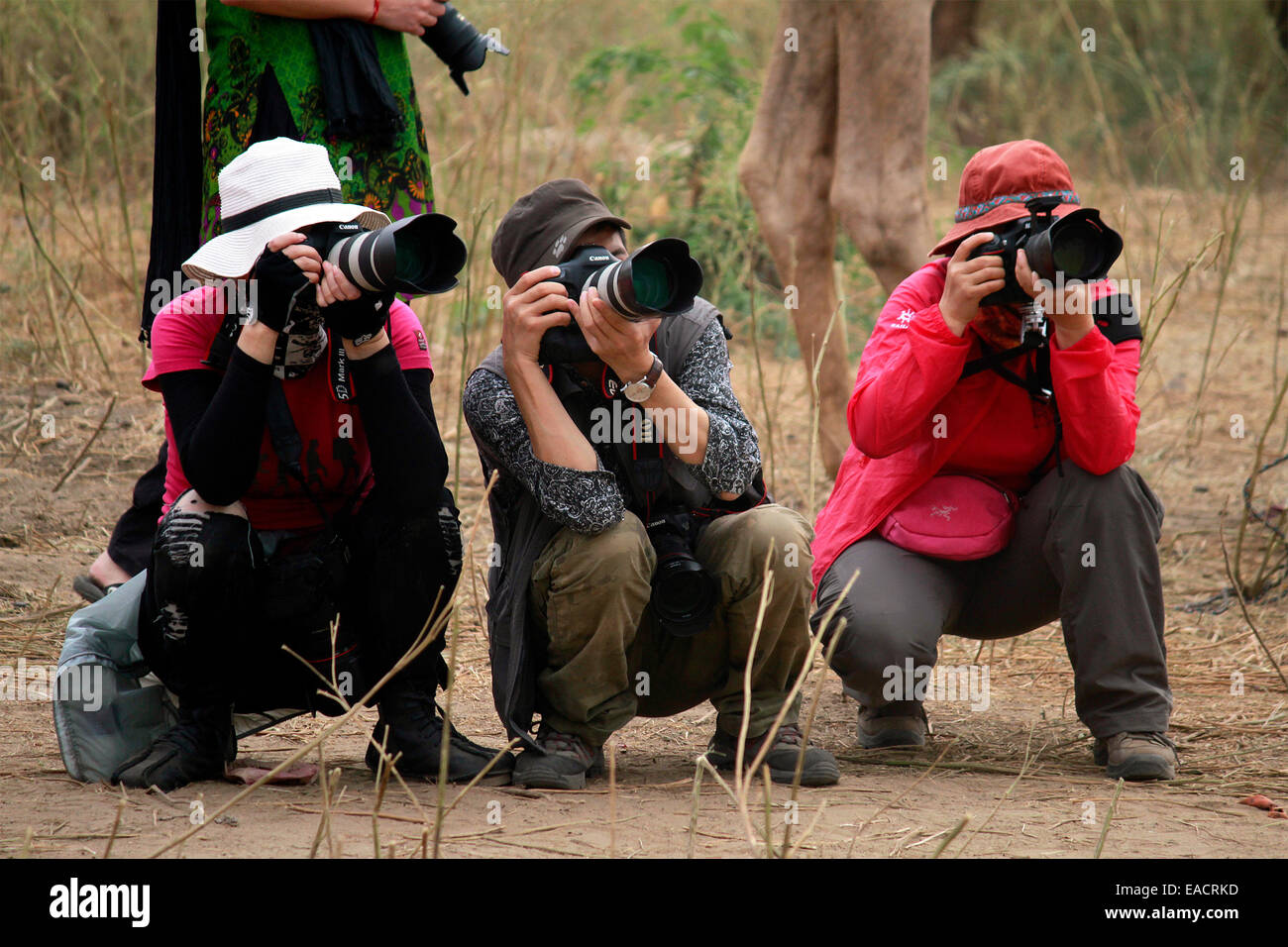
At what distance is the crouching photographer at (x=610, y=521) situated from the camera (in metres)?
2.18

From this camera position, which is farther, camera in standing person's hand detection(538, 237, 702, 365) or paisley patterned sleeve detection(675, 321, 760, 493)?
paisley patterned sleeve detection(675, 321, 760, 493)

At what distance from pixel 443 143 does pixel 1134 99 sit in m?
6.09

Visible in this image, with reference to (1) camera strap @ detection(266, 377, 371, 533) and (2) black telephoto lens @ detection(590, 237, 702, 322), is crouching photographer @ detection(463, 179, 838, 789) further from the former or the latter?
(1) camera strap @ detection(266, 377, 371, 533)

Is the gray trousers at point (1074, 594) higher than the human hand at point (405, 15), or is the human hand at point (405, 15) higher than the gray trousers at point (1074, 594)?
the human hand at point (405, 15)

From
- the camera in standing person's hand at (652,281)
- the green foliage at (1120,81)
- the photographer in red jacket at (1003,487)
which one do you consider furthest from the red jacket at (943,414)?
the green foliage at (1120,81)

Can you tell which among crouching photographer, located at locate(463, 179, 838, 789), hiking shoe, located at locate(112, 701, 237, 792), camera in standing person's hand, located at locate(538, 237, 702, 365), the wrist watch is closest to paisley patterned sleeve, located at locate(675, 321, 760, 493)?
crouching photographer, located at locate(463, 179, 838, 789)

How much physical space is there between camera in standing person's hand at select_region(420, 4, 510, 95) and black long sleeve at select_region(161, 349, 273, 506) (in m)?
1.15

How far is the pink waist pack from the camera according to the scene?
2477mm

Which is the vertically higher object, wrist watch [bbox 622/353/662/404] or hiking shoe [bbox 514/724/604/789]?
wrist watch [bbox 622/353/662/404]

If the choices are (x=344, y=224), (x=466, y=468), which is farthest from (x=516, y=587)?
(x=466, y=468)

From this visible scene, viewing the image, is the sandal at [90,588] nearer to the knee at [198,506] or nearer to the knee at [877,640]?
the knee at [198,506]

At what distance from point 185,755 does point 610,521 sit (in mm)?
737

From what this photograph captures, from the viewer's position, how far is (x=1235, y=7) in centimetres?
980

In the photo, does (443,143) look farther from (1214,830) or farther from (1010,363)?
(1214,830)
